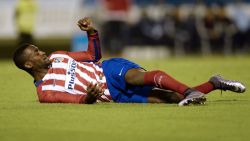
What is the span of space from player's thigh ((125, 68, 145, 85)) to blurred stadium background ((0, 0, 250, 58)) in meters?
18.4

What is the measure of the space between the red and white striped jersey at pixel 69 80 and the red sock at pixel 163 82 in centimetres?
72

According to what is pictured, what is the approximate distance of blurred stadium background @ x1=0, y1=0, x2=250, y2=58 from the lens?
95.7ft

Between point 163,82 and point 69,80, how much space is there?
→ 134cm

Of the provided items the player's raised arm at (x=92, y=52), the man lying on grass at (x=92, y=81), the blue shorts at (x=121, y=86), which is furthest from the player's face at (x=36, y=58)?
the blue shorts at (x=121, y=86)

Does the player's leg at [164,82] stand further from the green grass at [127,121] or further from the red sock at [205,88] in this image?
the red sock at [205,88]

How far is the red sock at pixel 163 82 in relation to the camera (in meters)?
10.2

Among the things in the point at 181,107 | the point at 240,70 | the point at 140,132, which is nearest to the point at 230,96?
the point at 181,107

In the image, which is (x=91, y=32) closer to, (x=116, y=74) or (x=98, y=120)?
(x=116, y=74)

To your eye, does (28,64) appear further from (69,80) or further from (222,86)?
(222,86)

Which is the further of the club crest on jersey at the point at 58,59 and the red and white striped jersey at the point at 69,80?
the club crest on jersey at the point at 58,59

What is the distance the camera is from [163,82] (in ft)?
33.9

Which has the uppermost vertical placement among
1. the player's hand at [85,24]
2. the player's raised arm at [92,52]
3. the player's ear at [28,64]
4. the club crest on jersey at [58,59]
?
the player's hand at [85,24]

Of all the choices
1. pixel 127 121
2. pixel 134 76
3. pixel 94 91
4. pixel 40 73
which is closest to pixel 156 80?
pixel 134 76

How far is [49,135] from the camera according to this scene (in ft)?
27.6
